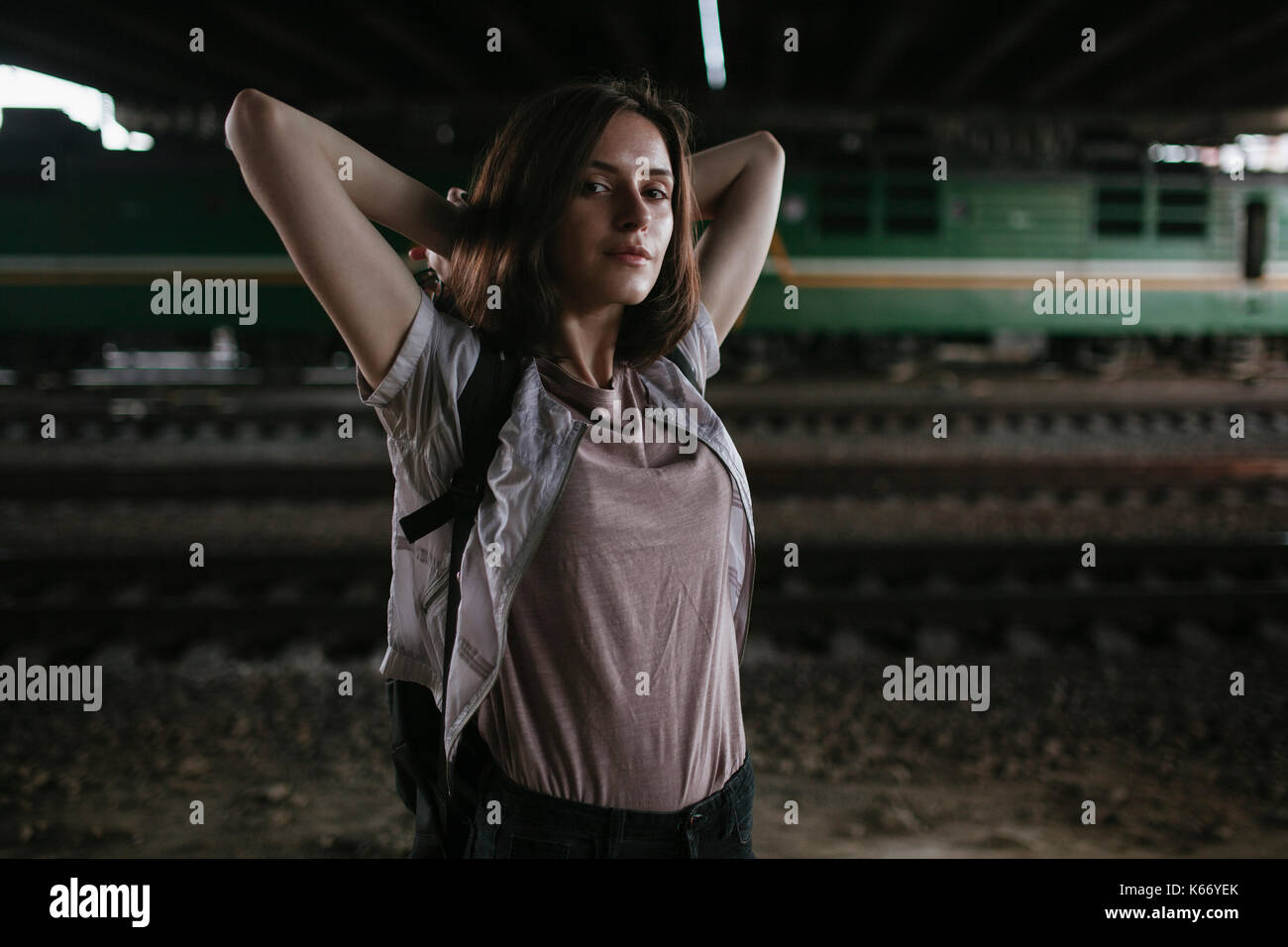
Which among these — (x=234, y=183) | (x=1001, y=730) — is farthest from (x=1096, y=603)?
(x=234, y=183)

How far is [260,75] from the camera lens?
15.7 m

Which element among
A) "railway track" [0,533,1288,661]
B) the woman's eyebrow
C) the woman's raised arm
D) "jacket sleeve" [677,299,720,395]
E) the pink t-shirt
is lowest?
"railway track" [0,533,1288,661]

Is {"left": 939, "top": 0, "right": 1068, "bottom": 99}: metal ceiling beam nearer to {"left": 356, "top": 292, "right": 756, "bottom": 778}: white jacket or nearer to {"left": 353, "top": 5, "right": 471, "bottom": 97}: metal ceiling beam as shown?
{"left": 353, "top": 5, "right": 471, "bottom": 97}: metal ceiling beam

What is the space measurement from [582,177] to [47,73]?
1853 centimetres

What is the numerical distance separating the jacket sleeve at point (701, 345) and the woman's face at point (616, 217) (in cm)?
25

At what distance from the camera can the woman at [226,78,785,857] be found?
1240mm

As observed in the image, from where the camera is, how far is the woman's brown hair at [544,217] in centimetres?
128

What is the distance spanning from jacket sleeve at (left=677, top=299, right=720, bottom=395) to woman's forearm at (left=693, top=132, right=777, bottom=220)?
22 cm

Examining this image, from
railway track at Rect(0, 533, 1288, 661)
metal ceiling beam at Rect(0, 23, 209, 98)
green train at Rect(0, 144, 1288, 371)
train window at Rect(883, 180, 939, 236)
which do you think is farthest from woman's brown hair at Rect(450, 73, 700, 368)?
metal ceiling beam at Rect(0, 23, 209, 98)

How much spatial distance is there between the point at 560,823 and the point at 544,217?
0.83 metres

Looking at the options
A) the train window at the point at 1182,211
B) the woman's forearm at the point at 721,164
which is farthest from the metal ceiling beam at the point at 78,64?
the train window at the point at 1182,211

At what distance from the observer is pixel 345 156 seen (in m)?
1.26

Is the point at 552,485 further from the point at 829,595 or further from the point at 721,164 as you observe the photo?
the point at 829,595
